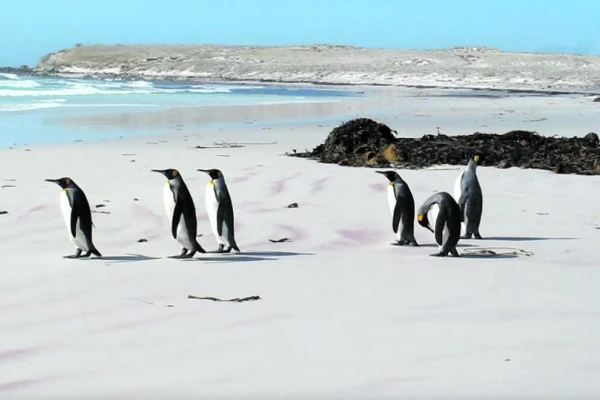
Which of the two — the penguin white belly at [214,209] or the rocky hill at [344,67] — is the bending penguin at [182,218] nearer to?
the penguin white belly at [214,209]

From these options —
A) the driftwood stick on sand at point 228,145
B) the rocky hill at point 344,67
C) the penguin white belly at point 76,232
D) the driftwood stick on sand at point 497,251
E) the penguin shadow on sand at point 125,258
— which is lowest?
the rocky hill at point 344,67

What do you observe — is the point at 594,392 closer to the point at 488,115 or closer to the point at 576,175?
the point at 576,175

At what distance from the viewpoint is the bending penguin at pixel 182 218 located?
6.07 meters

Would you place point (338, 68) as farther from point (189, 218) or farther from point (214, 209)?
point (189, 218)

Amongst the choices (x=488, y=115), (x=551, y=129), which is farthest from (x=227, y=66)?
(x=551, y=129)

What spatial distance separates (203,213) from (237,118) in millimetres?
14445

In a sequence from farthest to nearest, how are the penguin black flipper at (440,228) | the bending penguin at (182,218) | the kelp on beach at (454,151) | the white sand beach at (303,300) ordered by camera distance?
the kelp on beach at (454,151) < the penguin black flipper at (440,228) < the bending penguin at (182,218) < the white sand beach at (303,300)

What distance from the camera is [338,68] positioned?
71.2 meters

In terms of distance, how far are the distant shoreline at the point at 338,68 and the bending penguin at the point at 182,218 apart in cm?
4246

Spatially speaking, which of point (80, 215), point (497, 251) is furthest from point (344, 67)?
point (80, 215)

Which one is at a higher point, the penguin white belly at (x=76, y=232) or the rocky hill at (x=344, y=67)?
the penguin white belly at (x=76, y=232)

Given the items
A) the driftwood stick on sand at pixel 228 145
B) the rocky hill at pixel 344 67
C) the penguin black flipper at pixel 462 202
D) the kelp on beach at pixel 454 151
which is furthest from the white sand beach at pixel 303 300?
the rocky hill at pixel 344 67

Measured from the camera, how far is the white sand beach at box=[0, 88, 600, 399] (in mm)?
3619

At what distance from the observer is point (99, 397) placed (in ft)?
11.3
